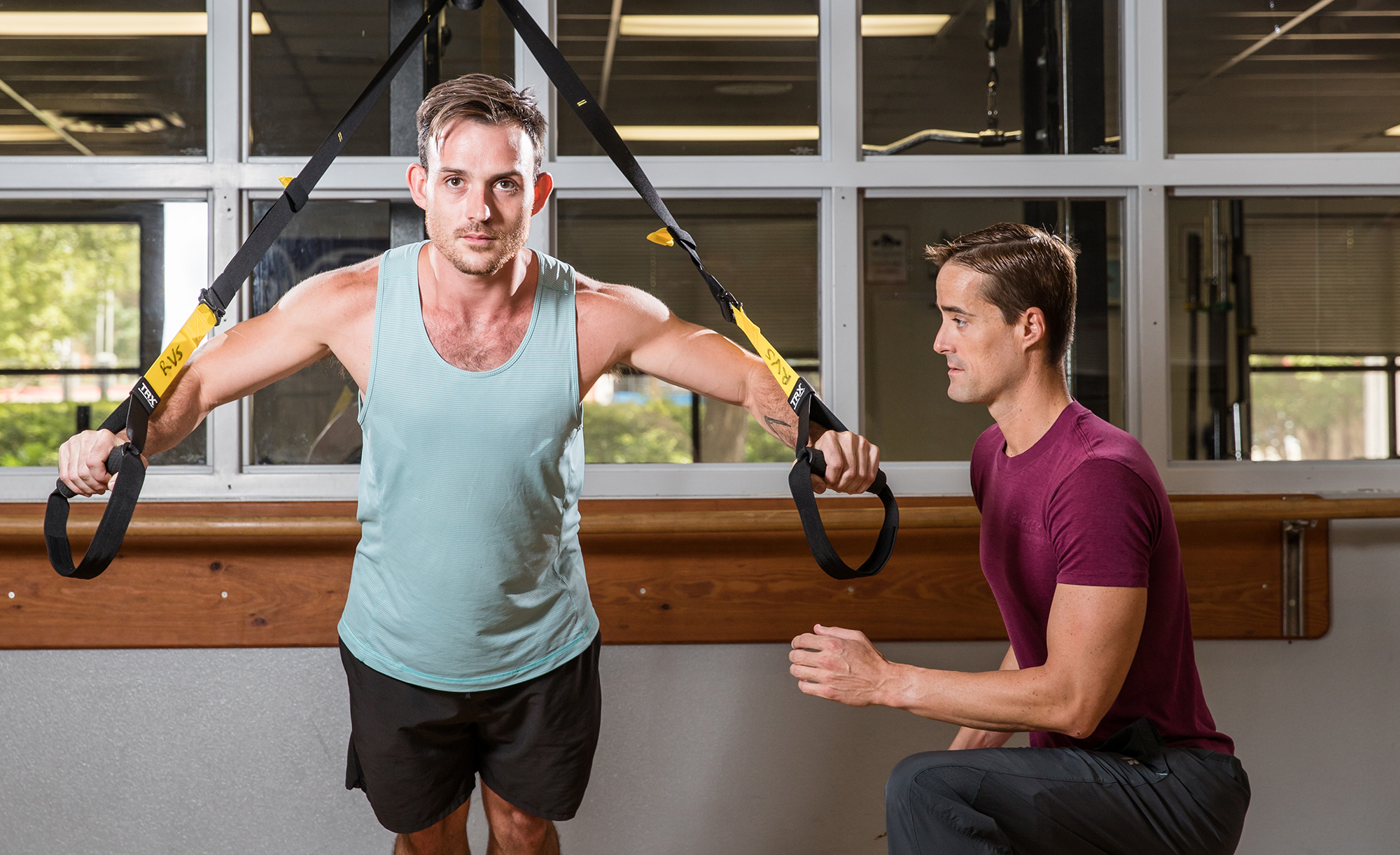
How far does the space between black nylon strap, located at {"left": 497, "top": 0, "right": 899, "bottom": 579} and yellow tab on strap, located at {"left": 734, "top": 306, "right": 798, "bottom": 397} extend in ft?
0.07

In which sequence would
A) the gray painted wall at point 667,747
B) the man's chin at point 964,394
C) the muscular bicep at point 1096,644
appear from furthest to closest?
1. the gray painted wall at point 667,747
2. the man's chin at point 964,394
3. the muscular bicep at point 1096,644

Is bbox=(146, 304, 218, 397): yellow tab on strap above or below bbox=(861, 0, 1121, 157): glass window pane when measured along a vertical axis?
below

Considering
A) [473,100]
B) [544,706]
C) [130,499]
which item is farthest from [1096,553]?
[130,499]

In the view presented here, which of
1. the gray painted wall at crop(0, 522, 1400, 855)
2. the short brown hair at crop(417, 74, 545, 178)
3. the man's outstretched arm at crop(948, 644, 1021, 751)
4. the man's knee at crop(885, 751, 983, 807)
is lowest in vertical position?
the gray painted wall at crop(0, 522, 1400, 855)

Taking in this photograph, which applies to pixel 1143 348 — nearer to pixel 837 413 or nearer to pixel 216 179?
pixel 837 413

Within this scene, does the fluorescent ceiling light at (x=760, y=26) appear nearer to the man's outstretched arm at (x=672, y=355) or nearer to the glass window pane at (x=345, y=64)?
the glass window pane at (x=345, y=64)

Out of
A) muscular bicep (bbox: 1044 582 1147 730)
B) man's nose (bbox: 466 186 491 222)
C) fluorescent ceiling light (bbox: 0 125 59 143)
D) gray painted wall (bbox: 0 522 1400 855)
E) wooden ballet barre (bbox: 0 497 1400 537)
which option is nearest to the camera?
muscular bicep (bbox: 1044 582 1147 730)

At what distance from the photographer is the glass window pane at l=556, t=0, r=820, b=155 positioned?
2.15m

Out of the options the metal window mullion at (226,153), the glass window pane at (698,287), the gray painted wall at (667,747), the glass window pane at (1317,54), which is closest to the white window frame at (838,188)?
the metal window mullion at (226,153)

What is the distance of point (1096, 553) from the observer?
117 cm

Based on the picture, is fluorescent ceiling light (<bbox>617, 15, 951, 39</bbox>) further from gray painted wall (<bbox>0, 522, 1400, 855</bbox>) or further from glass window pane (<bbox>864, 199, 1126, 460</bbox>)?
gray painted wall (<bbox>0, 522, 1400, 855</bbox>)

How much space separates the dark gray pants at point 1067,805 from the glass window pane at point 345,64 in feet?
5.48

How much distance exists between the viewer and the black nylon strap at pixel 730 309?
1234mm

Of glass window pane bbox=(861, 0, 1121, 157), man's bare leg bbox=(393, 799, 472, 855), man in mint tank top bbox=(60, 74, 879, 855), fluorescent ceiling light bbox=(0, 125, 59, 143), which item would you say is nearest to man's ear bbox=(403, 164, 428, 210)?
man in mint tank top bbox=(60, 74, 879, 855)
